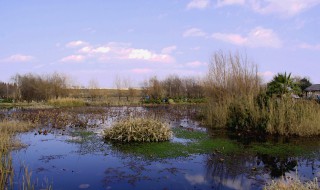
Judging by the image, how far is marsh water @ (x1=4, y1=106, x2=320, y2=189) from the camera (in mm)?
6762

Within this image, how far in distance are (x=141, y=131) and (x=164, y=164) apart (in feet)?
10.7

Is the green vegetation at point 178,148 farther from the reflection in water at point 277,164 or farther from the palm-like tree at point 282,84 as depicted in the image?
the palm-like tree at point 282,84

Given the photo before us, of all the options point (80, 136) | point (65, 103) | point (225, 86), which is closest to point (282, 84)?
point (225, 86)

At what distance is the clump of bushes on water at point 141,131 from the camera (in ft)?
37.4

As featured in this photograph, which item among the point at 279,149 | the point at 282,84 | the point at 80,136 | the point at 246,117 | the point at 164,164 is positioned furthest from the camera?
the point at 282,84

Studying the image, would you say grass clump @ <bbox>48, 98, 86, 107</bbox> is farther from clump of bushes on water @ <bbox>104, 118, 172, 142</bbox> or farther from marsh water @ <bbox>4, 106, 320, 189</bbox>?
clump of bushes on water @ <bbox>104, 118, 172, 142</bbox>

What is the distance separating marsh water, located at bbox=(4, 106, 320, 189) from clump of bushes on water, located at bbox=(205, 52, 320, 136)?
1250 mm

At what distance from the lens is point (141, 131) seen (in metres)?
11.4

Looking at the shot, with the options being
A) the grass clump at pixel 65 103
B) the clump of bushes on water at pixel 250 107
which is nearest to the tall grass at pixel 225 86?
the clump of bushes on water at pixel 250 107

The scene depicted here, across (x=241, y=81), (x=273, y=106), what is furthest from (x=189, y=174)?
(x=241, y=81)

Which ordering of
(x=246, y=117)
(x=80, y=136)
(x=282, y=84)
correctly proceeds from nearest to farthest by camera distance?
(x=80, y=136)
(x=246, y=117)
(x=282, y=84)

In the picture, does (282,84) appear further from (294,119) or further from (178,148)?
(178,148)

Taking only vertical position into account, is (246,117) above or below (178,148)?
above

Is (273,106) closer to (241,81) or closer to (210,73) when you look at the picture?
(241,81)
